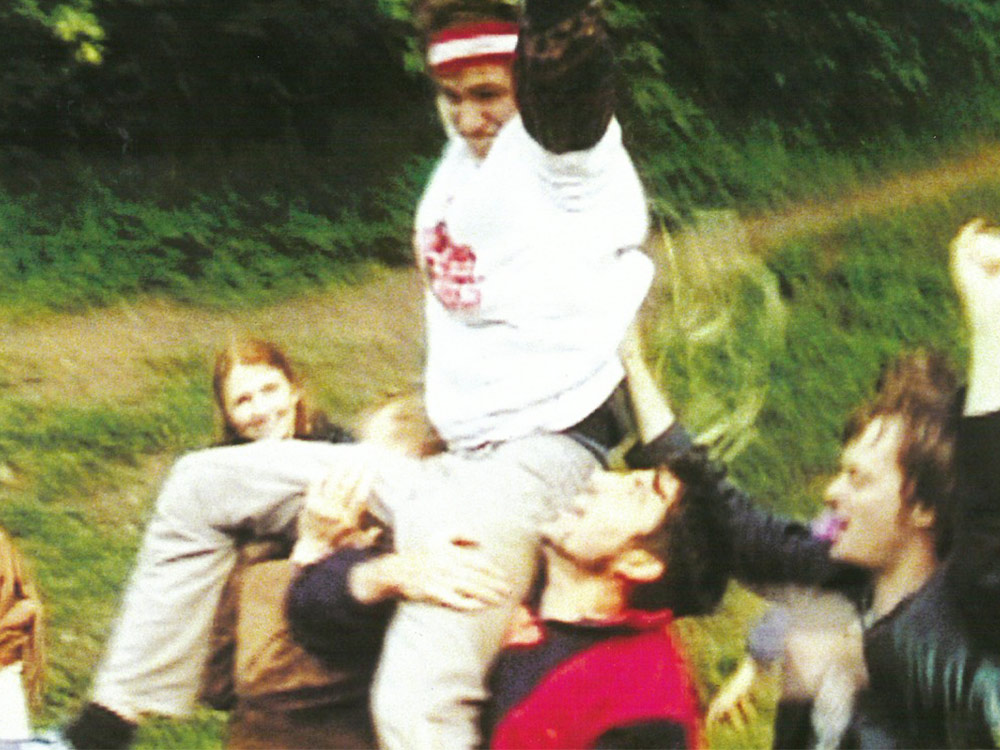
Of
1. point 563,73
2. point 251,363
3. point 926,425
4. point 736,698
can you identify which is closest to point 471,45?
point 563,73

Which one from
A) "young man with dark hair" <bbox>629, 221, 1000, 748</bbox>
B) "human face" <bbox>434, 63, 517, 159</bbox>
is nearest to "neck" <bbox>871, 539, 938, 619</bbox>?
"young man with dark hair" <bbox>629, 221, 1000, 748</bbox>

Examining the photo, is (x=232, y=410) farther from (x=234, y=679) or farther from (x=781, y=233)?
(x=781, y=233)

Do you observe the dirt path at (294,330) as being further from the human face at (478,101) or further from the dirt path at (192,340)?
the human face at (478,101)

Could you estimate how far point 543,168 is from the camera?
392cm

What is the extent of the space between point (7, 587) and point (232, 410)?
2.48 ft

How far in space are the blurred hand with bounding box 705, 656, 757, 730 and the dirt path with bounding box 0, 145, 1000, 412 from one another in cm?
100

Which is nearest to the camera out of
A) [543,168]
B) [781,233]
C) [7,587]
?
[543,168]

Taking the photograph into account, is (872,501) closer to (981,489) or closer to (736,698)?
(981,489)

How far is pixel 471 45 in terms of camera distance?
13.3 feet

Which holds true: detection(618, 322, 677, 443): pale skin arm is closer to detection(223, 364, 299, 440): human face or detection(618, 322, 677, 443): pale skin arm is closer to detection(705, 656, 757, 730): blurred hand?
Result: detection(705, 656, 757, 730): blurred hand

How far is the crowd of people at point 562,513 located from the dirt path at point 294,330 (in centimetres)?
13

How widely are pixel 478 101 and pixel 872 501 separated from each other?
127cm

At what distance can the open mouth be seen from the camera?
4.02 m

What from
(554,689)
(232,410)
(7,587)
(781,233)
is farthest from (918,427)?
(7,587)
